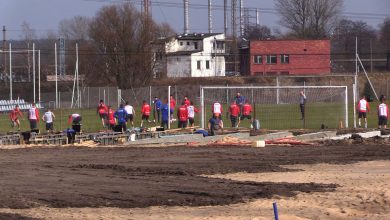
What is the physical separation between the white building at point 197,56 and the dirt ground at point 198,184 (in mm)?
78452

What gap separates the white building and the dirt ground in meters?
78.5

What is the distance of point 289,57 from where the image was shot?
296ft

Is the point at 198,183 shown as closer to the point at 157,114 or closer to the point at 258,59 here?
the point at 157,114

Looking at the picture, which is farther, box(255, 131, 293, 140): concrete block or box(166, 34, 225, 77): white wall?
box(166, 34, 225, 77): white wall

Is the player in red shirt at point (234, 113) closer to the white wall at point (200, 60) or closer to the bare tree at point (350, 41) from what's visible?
the white wall at point (200, 60)

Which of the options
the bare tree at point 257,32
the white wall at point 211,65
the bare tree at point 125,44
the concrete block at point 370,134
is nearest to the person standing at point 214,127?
the concrete block at point 370,134

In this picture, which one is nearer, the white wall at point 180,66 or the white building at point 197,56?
the white wall at point 180,66

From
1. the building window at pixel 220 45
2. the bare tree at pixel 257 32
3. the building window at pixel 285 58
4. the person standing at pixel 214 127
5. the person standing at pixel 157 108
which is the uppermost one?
the bare tree at pixel 257 32

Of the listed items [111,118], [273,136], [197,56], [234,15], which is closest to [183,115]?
[111,118]

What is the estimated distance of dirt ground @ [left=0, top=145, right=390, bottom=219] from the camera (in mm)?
12797

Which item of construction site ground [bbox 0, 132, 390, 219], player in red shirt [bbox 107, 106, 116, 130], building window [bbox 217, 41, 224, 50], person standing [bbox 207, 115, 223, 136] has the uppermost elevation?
building window [bbox 217, 41, 224, 50]

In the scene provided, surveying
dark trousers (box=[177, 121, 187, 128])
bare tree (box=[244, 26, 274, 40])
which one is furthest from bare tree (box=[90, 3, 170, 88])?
bare tree (box=[244, 26, 274, 40])

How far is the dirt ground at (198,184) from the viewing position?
504 inches

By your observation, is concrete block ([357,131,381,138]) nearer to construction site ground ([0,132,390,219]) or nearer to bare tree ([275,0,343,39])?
construction site ground ([0,132,390,219])
